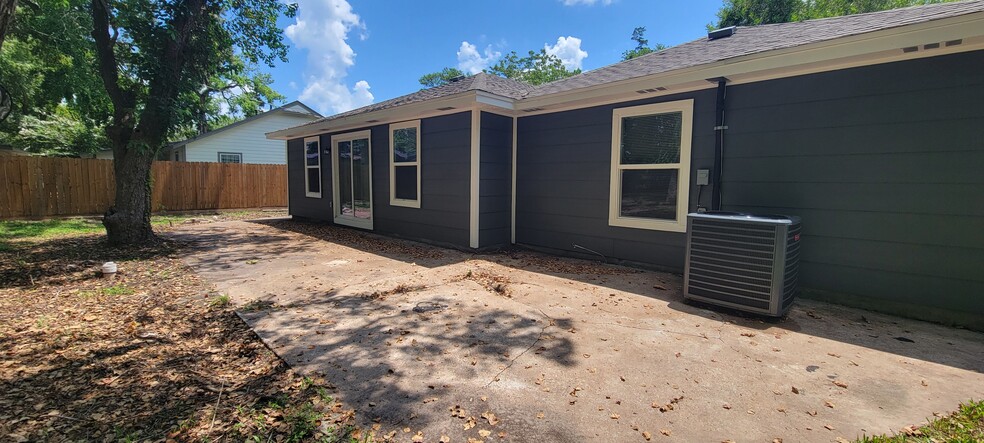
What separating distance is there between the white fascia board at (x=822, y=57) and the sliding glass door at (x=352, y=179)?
17.3ft

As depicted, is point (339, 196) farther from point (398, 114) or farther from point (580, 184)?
point (580, 184)

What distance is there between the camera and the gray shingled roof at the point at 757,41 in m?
4.20

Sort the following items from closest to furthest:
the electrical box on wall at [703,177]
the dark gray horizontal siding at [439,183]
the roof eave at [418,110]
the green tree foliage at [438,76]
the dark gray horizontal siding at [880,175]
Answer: the dark gray horizontal siding at [880,175] < the electrical box on wall at [703,177] < the roof eave at [418,110] < the dark gray horizontal siding at [439,183] < the green tree foliage at [438,76]

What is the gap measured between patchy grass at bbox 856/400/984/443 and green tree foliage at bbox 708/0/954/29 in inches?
723

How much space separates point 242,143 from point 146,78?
43.6ft

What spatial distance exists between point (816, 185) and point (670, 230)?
60.5 inches

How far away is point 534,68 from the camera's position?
33.3 metres

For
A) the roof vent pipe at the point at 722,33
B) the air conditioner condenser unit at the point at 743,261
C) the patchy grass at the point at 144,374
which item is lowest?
the patchy grass at the point at 144,374

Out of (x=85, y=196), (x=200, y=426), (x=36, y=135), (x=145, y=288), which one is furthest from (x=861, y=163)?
(x=36, y=135)

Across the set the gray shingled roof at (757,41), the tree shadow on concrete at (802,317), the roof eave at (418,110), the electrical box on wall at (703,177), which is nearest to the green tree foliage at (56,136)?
the roof eave at (418,110)

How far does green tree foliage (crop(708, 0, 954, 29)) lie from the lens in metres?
17.2

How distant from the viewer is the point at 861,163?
3943 mm

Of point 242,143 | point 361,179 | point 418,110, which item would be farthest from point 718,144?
point 242,143

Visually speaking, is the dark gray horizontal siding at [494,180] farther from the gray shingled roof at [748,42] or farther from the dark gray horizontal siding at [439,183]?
the gray shingled roof at [748,42]
